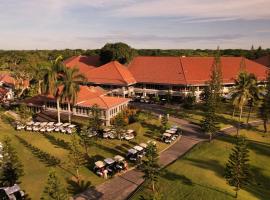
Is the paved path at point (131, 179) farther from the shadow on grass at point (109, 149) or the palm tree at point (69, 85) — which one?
the palm tree at point (69, 85)

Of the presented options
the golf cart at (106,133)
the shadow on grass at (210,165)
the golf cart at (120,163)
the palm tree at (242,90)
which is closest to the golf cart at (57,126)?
the golf cart at (106,133)

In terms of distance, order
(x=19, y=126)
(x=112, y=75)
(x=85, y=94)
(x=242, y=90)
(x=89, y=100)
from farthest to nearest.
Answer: (x=112, y=75)
(x=85, y=94)
(x=89, y=100)
(x=19, y=126)
(x=242, y=90)

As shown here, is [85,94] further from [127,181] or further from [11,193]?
[11,193]

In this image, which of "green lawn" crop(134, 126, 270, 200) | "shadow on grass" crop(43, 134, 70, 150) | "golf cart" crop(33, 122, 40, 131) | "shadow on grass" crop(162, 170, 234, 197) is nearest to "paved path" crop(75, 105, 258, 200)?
"green lawn" crop(134, 126, 270, 200)

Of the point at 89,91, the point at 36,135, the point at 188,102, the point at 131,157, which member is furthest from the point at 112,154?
the point at 188,102

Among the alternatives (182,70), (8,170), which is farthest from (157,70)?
(8,170)

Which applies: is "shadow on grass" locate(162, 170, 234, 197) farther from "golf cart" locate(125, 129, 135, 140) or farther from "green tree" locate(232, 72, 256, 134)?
"green tree" locate(232, 72, 256, 134)

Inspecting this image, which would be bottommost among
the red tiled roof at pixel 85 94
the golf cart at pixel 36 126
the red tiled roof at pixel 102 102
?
the golf cart at pixel 36 126
